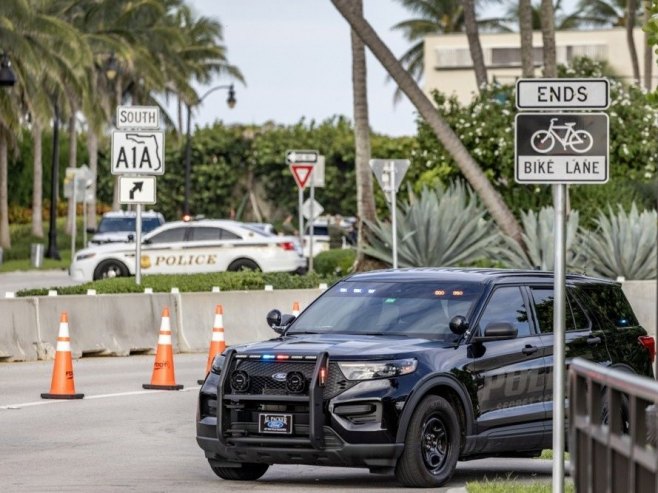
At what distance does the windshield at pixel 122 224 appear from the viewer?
50156 mm

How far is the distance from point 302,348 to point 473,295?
5.40 feet

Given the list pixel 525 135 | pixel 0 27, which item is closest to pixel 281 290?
pixel 525 135

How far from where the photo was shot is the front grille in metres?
12.1

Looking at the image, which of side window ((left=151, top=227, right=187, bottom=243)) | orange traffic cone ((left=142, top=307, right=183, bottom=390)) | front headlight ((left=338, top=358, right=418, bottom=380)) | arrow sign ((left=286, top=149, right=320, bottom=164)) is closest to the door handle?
front headlight ((left=338, top=358, right=418, bottom=380))

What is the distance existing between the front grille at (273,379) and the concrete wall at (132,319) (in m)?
11.9

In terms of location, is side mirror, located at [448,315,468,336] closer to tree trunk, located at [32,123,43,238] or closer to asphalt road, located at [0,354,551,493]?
asphalt road, located at [0,354,551,493]

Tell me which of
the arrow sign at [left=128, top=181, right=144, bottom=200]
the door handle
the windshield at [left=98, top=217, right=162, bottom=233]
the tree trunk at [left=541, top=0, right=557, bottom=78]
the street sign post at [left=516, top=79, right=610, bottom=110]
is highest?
the tree trunk at [left=541, top=0, right=557, bottom=78]

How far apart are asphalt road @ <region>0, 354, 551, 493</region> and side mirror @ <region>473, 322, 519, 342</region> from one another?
1085 millimetres

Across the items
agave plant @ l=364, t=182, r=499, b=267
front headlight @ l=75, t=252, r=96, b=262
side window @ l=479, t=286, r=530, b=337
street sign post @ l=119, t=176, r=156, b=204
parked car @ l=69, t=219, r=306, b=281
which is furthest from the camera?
front headlight @ l=75, t=252, r=96, b=262

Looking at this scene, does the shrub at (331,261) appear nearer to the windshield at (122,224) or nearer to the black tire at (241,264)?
the black tire at (241,264)

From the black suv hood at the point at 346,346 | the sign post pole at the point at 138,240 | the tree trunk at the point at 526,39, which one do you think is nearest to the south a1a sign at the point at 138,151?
the sign post pole at the point at 138,240

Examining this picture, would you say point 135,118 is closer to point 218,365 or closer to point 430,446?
point 218,365

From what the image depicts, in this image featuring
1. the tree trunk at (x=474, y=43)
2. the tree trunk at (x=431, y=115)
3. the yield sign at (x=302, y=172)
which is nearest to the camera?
the tree trunk at (x=431, y=115)

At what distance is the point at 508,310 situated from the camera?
44.3ft
